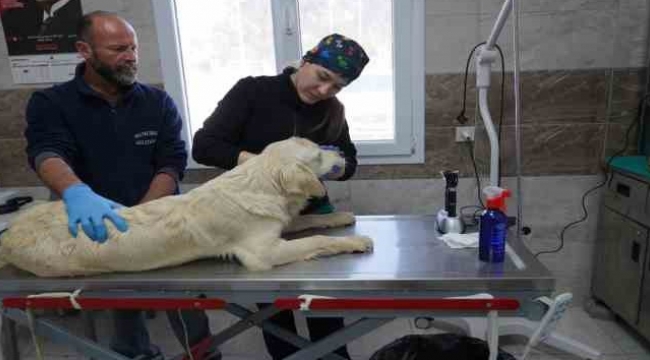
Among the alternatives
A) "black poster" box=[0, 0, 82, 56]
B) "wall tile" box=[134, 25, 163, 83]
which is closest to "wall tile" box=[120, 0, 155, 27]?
"wall tile" box=[134, 25, 163, 83]

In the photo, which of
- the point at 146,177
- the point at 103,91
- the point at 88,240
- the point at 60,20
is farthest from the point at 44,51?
the point at 88,240

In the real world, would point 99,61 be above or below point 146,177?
above

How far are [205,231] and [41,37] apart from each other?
2.10m

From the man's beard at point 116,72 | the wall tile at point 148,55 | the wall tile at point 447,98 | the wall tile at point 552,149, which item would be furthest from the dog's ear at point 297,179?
the wall tile at point 148,55

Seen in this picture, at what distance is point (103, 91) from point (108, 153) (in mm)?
256

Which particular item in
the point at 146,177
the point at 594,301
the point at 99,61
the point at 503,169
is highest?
the point at 99,61

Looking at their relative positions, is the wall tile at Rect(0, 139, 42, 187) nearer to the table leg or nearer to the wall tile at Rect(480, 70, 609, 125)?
the table leg

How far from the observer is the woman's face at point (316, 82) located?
1578mm

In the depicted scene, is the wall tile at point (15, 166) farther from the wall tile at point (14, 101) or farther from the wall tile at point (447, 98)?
the wall tile at point (447, 98)

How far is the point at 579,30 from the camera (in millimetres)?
2361

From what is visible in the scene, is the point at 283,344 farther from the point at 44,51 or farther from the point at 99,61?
the point at 44,51

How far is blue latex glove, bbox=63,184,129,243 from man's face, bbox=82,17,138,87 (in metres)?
0.57

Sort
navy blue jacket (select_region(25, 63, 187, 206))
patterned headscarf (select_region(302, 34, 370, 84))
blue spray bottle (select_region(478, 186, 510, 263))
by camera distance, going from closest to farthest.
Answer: blue spray bottle (select_region(478, 186, 510, 263)) < patterned headscarf (select_region(302, 34, 370, 84)) < navy blue jacket (select_region(25, 63, 187, 206))

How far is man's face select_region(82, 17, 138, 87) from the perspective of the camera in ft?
5.39
